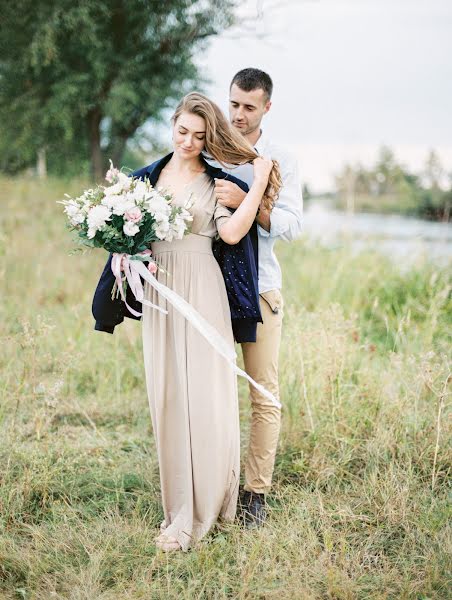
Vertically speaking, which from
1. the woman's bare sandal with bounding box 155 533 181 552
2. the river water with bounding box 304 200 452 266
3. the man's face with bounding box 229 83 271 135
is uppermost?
the man's face with bounding box 229 83 271 135

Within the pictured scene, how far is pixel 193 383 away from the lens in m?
3.03

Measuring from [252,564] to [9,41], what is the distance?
9877mm

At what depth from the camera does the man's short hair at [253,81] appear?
3.39 metres

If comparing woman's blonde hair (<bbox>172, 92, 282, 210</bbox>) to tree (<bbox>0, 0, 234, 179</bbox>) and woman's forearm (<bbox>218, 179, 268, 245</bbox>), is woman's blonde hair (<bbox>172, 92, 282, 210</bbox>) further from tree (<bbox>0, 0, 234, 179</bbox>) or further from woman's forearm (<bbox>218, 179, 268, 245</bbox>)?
tree (<bbox>0, 0, 234, 179</bbox>)

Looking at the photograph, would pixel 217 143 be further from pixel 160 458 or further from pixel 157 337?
pixel 160 458

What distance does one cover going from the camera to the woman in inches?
118

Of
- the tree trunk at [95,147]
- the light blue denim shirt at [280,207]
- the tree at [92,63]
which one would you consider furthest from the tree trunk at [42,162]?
the light blue denim shirt at [280,207]

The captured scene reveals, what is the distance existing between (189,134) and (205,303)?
2.66 ft

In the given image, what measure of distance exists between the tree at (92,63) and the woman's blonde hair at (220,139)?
742cm

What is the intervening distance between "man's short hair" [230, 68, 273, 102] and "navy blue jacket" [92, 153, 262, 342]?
0.59 meters

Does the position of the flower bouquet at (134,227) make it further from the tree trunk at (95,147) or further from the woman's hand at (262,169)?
the tree trunk at (95,147)

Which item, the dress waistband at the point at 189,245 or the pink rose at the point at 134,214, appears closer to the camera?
the pink rose at the point at 134,214

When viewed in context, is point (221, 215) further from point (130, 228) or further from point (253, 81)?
point (253, 81)

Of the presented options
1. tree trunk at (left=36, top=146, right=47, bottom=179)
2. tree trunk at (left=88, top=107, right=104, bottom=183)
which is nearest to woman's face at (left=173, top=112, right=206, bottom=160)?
tree trunk at (left=88, top=107, right=104, bottom=183)
